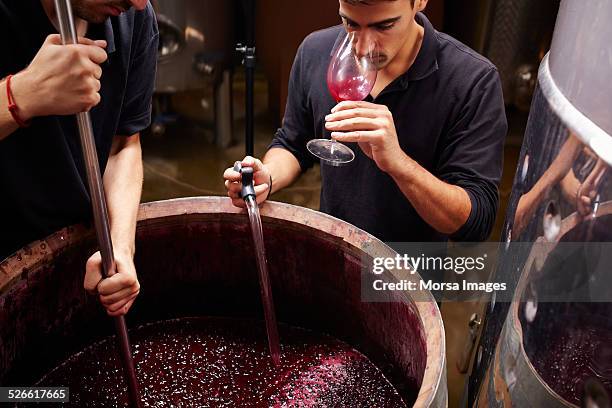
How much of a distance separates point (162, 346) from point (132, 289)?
1.00ft

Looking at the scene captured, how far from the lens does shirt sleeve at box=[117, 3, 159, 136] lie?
1.50m

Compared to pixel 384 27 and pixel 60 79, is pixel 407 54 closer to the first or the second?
pixel 384 27

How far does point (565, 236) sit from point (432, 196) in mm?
613

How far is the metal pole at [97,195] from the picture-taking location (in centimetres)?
88

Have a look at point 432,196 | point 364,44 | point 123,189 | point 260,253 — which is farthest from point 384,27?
point 123,189

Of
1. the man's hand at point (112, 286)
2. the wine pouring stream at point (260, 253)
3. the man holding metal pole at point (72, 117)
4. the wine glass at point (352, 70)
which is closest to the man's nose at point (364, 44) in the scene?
the wine glass at point (352, 70)

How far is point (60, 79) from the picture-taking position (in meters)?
1.00

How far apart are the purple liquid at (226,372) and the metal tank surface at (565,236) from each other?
438 millimetres

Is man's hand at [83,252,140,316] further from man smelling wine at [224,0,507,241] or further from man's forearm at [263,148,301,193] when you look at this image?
man's forearm at [263,148,301,193]

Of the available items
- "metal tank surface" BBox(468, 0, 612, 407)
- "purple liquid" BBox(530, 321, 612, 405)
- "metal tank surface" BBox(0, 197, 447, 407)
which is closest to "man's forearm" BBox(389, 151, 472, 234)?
"metal tank surface" BBox(0, 197, 447, 407)

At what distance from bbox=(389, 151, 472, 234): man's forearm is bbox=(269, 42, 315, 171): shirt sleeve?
432 millimetres

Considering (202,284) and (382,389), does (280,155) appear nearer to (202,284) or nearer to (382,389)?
(202,284)

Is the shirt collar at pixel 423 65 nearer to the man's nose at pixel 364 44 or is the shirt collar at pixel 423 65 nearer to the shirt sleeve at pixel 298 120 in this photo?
the man's nose at pixel 364 44

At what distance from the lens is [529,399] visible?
3.02 feet
